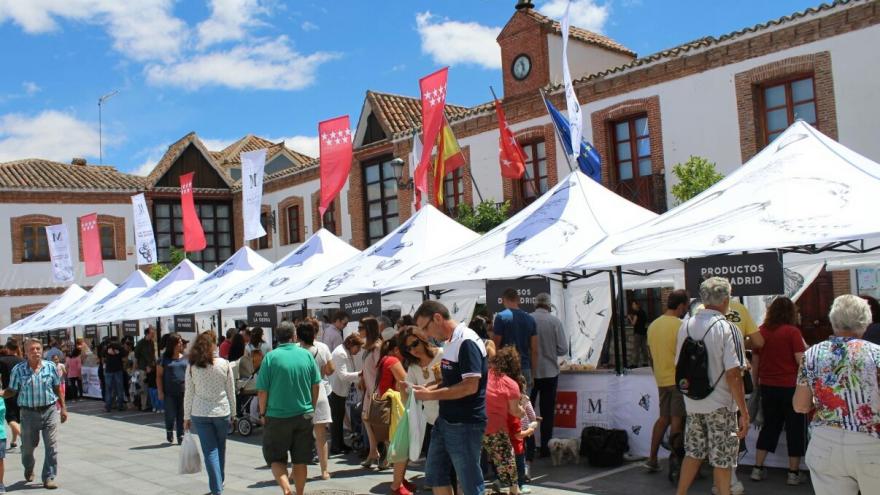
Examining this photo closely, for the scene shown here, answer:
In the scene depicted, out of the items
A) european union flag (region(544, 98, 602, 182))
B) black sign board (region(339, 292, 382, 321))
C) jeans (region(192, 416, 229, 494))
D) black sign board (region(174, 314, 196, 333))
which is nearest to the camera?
jeans (region(192, 416, 229, 494))

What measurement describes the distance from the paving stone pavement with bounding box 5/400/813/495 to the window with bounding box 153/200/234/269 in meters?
22.5

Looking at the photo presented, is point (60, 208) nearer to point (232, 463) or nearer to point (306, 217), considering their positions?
point (306, 217)

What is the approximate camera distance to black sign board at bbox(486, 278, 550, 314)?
34.0 ft

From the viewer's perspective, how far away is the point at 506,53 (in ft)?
78.0

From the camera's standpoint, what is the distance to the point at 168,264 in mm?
35500

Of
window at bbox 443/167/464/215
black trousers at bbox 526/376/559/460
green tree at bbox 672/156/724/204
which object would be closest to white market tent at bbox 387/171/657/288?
black trousers at bbox 526/376/559/460

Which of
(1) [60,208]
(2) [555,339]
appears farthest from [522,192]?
(1) [60,208]

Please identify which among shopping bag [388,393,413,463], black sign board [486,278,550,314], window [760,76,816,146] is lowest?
shopping bag [388,393,413,463]

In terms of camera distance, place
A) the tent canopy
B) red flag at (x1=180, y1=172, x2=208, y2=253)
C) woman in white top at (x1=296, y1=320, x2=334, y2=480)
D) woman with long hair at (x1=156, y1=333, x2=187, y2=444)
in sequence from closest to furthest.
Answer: the tent canopy
woman in white top at (x1=296, y1=320, x2=334, y2=480)
woman with long hair at (x1=156, y1=333, x2=187, y2=444)
red flag at (x1=180, y1=172, x2=208, y2=253)

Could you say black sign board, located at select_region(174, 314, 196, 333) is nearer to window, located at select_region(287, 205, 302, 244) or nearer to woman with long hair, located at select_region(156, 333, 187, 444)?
woman with long hair, located at select_region(156, 333, 187, 444)

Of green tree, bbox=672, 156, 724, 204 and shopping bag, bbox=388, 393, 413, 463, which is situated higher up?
green tree, bbox=672, 156, 724, 204

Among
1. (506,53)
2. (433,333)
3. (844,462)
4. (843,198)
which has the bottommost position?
(844,462)

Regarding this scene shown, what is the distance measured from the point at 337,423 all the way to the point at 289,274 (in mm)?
5324

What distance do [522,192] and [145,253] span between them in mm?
11332
